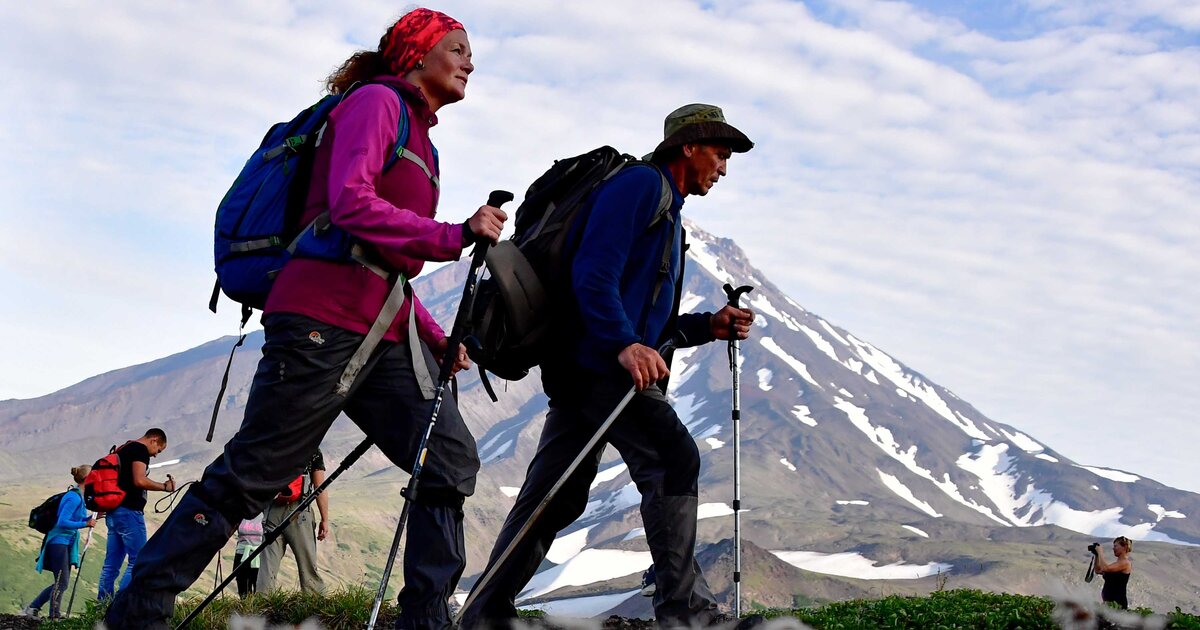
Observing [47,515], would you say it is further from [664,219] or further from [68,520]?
[664,219]

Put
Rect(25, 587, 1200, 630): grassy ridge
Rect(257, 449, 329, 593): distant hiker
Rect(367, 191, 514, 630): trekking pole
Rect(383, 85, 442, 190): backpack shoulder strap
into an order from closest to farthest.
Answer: Rect(367, 191, 514, 630): trekking pole, Rect(383, 85, 442, 190): backpack shoulder strap, Rect(25, 587, 1200, 630): grassy ridge, Rect(257, 449, 329, 593): distant hiker

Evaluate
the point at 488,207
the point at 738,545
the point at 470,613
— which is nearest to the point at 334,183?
the point at 488,207

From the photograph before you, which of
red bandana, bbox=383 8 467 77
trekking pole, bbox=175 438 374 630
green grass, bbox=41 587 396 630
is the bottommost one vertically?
green grass, bbox=41 587 396 630

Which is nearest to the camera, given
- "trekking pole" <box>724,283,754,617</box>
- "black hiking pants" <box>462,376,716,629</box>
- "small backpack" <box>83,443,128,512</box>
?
"black hiking pants" <box>462,376,716,629</box>

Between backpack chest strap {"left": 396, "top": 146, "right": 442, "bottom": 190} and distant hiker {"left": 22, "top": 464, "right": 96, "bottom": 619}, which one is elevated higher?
backpack chest strap {"left": 396, "top": 146, "right": 442, "bottom": 190}

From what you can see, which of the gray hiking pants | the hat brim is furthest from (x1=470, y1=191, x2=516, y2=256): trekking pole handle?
the gray hiking pants

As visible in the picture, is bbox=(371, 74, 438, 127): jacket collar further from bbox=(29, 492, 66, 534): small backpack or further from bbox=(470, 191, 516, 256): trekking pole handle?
bbox=(29, 492, 66, 534): small backpack

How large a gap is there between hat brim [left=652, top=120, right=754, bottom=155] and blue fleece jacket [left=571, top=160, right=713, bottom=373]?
30 cm

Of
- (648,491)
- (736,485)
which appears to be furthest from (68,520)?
(648,491)

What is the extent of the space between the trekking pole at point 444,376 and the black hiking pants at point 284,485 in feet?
0.24

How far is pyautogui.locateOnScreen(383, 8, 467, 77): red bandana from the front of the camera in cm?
606

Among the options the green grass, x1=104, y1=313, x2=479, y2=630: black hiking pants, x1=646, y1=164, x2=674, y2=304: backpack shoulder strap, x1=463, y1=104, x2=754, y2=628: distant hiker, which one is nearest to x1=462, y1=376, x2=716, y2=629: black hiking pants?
x1=463, y1=104, x2=754, y2=628: distant hiker

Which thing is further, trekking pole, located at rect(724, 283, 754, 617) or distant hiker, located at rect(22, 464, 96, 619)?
distant hiker, located at rect(22, 464, 96, 619)

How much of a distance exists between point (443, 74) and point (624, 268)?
147 cm
